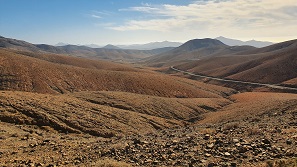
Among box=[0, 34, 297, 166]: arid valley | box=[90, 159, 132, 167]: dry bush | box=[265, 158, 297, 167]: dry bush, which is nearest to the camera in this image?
box=[265, 158, 297, 167]: dry bush

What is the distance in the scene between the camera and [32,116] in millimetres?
22531

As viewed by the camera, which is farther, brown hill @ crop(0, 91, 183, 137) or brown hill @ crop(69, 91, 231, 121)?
brown hill @ crop(69, 91, 231, 121)

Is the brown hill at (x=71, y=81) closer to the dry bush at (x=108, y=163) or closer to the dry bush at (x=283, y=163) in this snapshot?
the dry bush at (x=108, y=163)

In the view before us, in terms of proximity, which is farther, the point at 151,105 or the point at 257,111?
the point at 151,105

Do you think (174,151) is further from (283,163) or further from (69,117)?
(69,117)

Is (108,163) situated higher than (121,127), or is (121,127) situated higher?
(108,163)

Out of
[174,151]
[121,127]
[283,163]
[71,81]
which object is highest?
[283,163]

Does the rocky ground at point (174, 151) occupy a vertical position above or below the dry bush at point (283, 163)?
below

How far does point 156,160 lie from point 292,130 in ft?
25.5

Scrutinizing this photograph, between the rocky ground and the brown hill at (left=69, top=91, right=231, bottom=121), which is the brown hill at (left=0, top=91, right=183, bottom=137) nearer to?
the brown hill at (left=69, top=91, right=231, bottom=121)

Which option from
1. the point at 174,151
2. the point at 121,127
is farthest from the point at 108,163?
the point at 121,127

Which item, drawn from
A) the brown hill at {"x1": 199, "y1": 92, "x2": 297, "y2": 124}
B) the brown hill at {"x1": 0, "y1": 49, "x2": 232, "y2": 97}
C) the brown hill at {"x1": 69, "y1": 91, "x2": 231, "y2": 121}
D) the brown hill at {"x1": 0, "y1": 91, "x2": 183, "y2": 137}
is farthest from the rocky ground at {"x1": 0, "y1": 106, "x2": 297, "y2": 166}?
the brown hill at {"x1": 0, "y1": 49, "x2": 232, "y2": 97}

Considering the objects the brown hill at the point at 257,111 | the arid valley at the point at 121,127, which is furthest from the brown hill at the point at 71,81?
the brown hill at the point at 257,111

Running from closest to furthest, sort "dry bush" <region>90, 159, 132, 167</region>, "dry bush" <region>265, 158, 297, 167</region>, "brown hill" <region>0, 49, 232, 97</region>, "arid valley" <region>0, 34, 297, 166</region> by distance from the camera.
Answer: "dry bush" <region>265, 158, 297, 167</region> < "dry bush" <region>90, 159, 132, 167</region> < "arid valley" <region>0, 34, 297, 166</region> < "brown hill" <region>0, 49, 232, 97</region>
